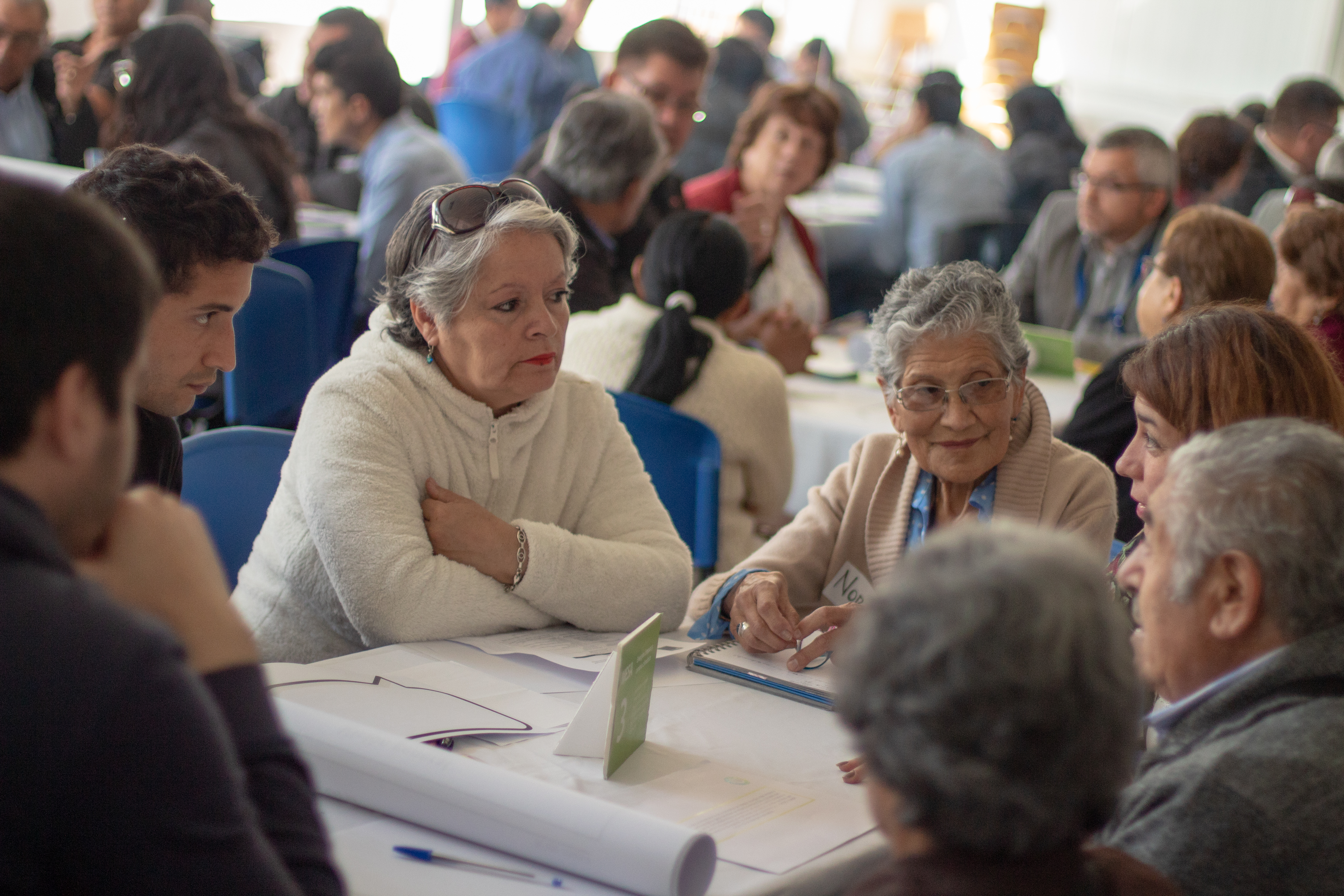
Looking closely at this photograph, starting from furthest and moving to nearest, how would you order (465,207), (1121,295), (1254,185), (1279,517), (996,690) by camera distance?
1. (1254,185)
2. (1121,295)
3. (465,207)
4. (1279,517)
5. (996,690)

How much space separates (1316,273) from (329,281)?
308cm

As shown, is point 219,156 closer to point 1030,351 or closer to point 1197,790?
point 1030,351

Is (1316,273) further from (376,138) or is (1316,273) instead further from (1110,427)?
(376,138)

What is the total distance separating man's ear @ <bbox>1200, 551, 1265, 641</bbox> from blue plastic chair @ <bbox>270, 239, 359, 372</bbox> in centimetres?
339

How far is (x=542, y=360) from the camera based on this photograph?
2012 millimetres

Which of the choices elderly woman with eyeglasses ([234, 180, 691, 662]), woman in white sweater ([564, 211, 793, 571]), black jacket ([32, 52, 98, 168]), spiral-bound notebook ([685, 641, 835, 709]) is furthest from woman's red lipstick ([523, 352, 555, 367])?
black jacket ([32, 52, 98, 168])

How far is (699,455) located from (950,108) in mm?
5045

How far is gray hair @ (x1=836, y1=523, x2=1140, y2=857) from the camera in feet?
2.43

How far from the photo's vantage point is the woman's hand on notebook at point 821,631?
5.83ft

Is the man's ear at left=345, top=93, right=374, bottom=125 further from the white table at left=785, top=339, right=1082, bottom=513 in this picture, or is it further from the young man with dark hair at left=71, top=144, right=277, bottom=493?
the young man with dark hair at left=71, top=144, right=277, bottom=493

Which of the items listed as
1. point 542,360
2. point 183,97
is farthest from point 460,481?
point 183,97

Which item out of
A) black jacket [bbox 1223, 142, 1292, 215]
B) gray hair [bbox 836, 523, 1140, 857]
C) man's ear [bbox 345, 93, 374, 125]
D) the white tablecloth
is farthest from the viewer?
black jacket [bbox 1223, 142, 1292, 215]

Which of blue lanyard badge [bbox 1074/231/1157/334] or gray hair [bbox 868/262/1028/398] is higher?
gray hair [bbox 868/262/1028/398]

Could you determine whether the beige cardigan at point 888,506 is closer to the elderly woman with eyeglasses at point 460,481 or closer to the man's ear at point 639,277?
the elderly woman with eyeglasses at point 460,481
